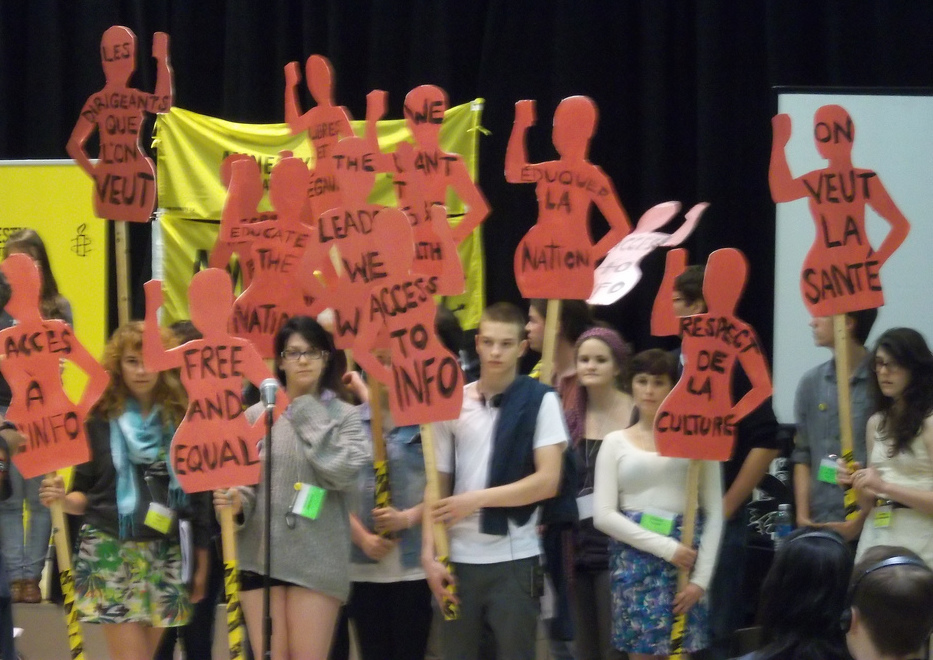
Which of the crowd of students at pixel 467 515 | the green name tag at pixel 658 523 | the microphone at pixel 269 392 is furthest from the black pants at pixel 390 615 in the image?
the microphone at pixel 269 392

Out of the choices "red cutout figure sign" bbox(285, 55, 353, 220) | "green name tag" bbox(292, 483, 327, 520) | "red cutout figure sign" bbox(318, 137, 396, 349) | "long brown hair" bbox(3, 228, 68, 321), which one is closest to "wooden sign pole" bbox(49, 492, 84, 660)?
"green name tag" bbox(292, 483, 327, 520)

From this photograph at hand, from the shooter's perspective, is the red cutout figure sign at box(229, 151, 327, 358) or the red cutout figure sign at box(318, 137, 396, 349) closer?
the red cutout figure sign at box(318, 137, 396, 349)

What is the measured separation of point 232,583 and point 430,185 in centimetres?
122

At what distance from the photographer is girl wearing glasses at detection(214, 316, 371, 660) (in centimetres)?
310

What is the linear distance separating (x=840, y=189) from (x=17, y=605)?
3.08m

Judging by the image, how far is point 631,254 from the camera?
12.4 feet

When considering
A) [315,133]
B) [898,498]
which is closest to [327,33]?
[315,133]

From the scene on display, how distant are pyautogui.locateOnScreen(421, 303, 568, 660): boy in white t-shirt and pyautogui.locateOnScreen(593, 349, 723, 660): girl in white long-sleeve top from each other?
198 mm

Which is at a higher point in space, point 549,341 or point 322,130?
point 322,130

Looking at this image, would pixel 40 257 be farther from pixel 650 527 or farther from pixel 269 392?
pixel 650 527

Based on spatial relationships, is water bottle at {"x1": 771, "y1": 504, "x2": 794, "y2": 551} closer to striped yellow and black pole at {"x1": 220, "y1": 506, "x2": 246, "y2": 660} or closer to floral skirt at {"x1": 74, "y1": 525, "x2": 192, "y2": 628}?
striped yellow and black pole at {"x1": 220, "y1": 506, "x2": 246, "y2": 660}

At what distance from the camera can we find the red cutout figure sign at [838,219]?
10.7 ft

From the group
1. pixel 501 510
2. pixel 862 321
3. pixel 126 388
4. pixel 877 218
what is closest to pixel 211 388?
pixel 126 388

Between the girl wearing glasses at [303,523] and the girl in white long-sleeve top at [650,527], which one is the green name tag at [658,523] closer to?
the girl in white long-sleeve top at [650,527]
